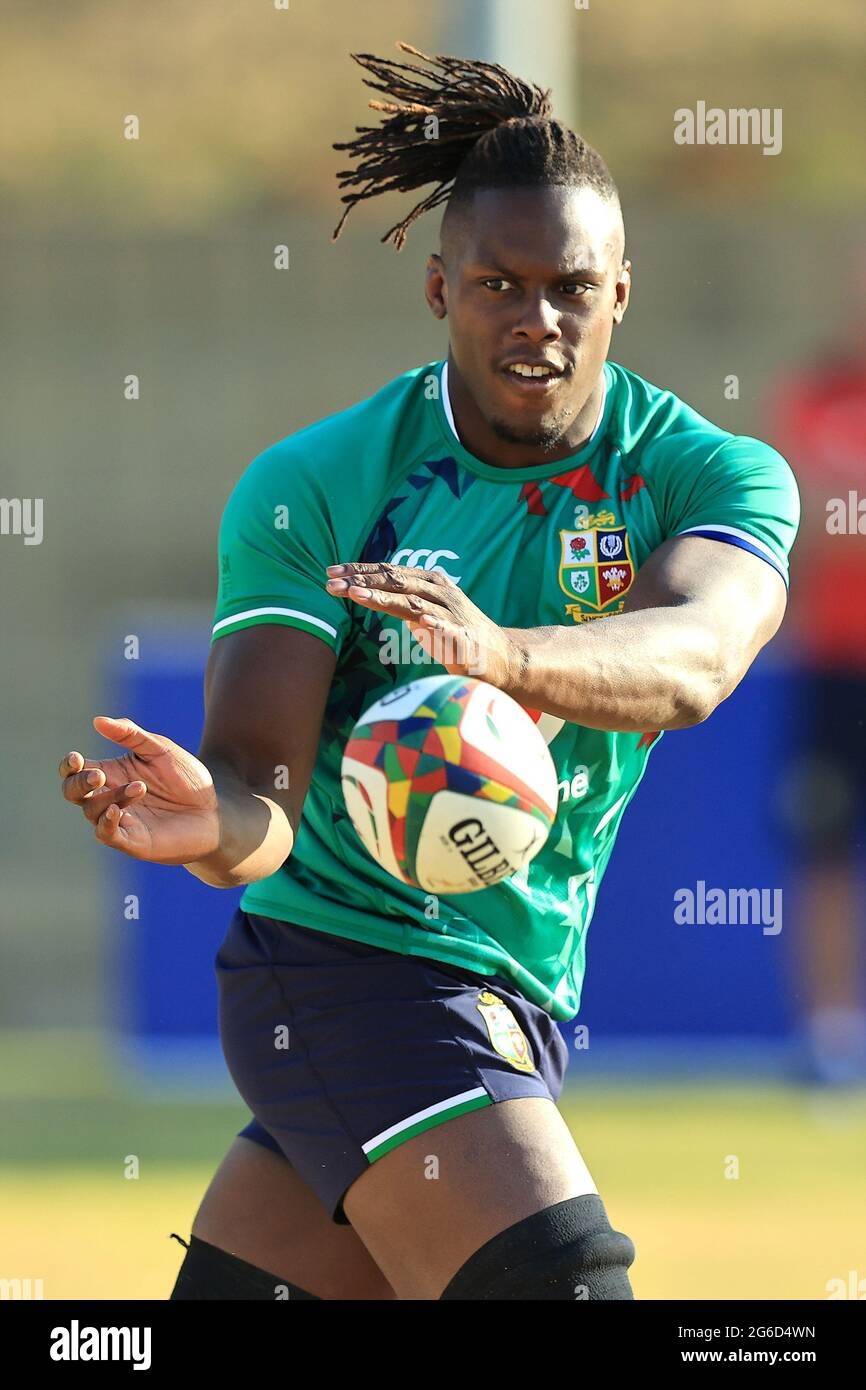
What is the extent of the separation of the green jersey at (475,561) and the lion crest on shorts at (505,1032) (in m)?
0.07

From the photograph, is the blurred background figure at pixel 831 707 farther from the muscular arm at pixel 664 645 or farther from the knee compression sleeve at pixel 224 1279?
the muscular arm at pixel 664 645

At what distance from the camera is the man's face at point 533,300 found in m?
3.58

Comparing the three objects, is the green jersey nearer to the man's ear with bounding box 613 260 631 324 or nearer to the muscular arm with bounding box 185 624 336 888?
the muscular arm with bounding box 185 624 336 888

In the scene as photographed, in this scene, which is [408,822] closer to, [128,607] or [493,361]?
[493,361]

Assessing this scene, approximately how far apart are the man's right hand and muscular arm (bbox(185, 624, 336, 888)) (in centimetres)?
9

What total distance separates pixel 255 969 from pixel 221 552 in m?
0.79

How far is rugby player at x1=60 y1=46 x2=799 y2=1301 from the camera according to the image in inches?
131

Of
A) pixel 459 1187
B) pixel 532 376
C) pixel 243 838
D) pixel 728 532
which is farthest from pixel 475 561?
pixel 459 1187

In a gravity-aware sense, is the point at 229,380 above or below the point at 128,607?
above

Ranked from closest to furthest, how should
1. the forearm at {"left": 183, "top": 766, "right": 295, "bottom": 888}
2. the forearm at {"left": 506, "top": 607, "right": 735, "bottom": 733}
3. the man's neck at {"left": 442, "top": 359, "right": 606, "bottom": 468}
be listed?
1. the forearm at {"left": 506, "top": 607, "right": 735, "bottom": 733}
2. the forearm at {"left": 183, "top": 766, "right": 295, "bottom": 888}
3. the man's neck at {"left": 442, "top": 359, "right": 606, "bottom": 468}

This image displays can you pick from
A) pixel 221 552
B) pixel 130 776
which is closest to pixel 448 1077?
pixel 130 776

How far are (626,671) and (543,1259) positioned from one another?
37.8 inches

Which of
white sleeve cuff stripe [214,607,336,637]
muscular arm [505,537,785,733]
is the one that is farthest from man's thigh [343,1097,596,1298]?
white sleeve cuff stripe [214,607,336,637]

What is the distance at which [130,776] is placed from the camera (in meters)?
3.29
